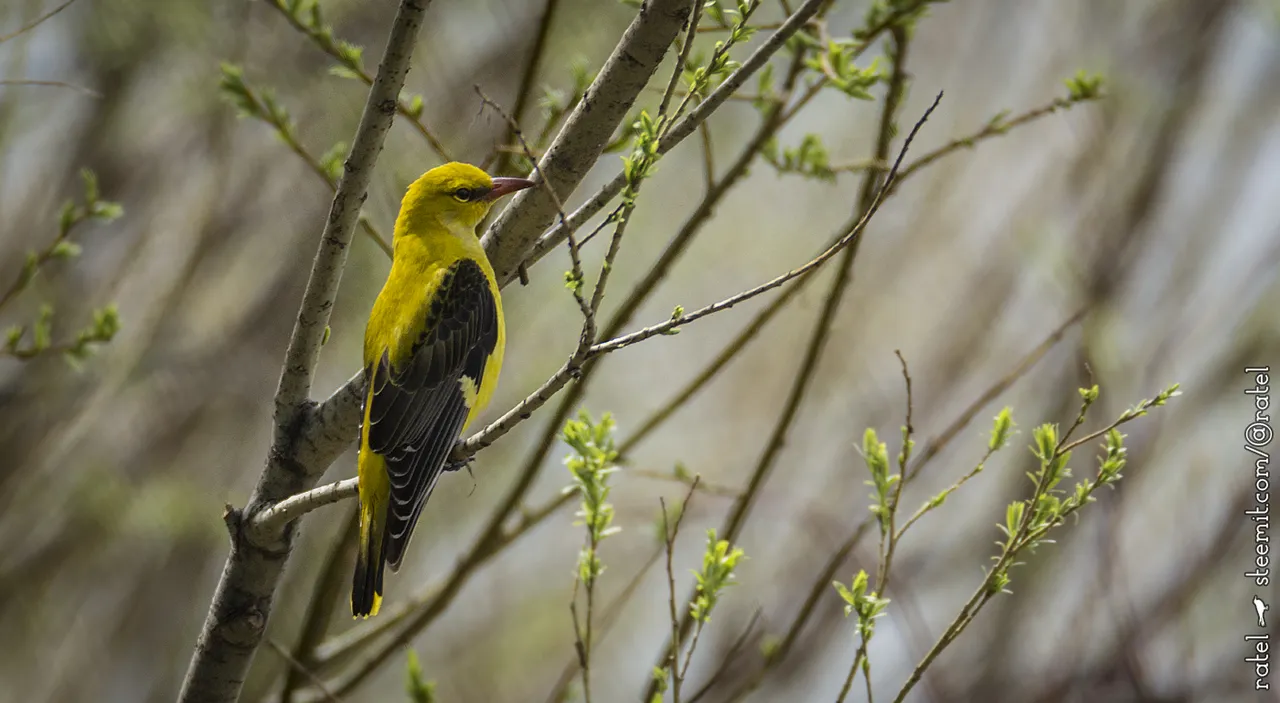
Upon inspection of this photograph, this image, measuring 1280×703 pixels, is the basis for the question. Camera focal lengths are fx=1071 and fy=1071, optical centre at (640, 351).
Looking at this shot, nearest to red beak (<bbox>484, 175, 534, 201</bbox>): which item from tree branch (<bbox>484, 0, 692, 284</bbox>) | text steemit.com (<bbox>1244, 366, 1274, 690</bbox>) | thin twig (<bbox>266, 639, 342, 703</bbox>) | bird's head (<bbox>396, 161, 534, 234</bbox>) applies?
bird's head (<bbox>396, 161, 534, 234</bbox>)

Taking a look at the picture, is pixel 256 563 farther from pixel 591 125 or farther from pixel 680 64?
pixel 680 64

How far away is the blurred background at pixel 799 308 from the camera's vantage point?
16.0 feet

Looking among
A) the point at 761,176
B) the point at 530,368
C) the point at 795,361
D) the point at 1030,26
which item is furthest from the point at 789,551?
the point at 1030,26

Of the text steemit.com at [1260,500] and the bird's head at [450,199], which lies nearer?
the bird's head at [450,199]

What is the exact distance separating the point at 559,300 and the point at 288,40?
2034 millimetres

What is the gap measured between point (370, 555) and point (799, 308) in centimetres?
313

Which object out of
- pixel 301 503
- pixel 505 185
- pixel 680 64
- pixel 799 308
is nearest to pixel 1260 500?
pixel 799 308

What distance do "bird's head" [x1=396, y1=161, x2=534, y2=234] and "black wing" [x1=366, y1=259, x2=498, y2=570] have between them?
0.25m

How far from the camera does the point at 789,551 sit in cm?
653

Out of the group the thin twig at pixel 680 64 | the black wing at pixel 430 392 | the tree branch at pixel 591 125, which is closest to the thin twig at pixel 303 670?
Answer: the black wing at pixel 430 392

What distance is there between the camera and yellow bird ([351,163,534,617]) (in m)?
2.81

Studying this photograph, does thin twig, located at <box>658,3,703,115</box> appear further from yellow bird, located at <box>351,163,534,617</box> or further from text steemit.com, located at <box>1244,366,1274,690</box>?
text steemit.com, located at <box>1244,366,1274,690</box>

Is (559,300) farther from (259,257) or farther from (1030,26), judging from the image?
(1030,26)

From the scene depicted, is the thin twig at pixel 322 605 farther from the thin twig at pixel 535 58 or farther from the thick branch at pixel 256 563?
the thin twig at pixel 535 58
